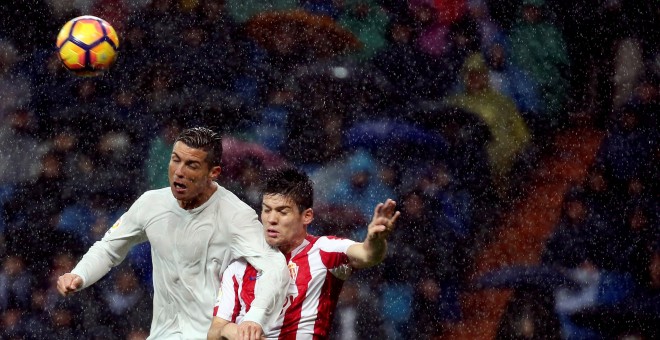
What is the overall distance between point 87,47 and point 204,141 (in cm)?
114

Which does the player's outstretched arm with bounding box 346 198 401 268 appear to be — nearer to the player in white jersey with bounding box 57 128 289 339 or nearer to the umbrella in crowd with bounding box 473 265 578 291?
the player in white jersey with bounding box 57 128 289 339

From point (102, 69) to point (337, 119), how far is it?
9.01 feet

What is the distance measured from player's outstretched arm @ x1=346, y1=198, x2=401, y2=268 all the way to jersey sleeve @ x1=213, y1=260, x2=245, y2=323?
479 millimetres

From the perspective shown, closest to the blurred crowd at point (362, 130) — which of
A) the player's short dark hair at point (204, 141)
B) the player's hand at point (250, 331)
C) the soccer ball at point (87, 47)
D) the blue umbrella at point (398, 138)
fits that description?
the blue umbrella at point (398, 138)

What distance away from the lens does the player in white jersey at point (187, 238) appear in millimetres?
5109

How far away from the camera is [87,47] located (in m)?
5.97

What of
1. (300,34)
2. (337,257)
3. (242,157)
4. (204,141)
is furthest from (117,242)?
(300,34)

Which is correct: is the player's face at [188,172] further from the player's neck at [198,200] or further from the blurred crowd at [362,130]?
the blurred crowd at [362,130]

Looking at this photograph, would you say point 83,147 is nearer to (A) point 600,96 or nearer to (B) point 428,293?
(B) point 428,293

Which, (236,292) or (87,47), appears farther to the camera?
(87,47)

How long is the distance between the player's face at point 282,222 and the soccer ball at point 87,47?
1.41 m

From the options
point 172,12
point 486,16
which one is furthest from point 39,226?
point 486,16

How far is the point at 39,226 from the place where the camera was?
Result: 848 centimetres

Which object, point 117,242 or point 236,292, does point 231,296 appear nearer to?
point 236,292
